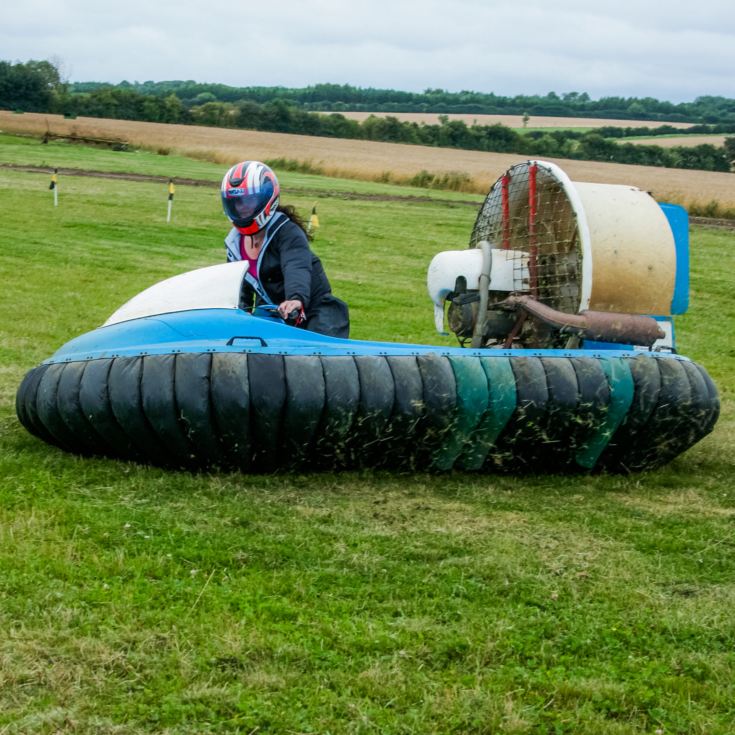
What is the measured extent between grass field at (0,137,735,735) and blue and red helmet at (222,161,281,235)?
0.99 metres

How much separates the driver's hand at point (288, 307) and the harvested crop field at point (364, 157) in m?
16.0

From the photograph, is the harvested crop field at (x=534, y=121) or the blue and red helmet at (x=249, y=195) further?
the harvested crop field at (x=534, y=121)

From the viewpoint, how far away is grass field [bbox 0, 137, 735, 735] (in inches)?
88.4

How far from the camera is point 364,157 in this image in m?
30.2

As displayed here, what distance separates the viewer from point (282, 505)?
343 cm

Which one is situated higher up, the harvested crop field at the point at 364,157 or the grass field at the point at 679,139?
the grass field at the point at 679,139

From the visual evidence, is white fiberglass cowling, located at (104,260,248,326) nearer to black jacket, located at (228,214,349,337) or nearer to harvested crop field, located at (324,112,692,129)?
black jacket, located at (228,214,349,337)

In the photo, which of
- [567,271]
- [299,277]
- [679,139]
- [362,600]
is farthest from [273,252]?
[679,139]

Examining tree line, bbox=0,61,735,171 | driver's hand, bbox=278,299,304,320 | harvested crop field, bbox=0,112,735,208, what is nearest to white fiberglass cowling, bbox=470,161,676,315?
driver's hand, bbox=278,299,304,320

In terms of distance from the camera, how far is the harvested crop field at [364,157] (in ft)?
76.4

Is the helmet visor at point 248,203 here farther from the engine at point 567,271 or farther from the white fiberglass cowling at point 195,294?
the engine at point 567,271

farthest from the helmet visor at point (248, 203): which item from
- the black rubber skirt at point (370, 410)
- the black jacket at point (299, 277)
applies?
the black rubber skirt at point (370, 410)

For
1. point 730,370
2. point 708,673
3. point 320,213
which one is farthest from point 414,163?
point 708,673

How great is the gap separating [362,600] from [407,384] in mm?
1003
